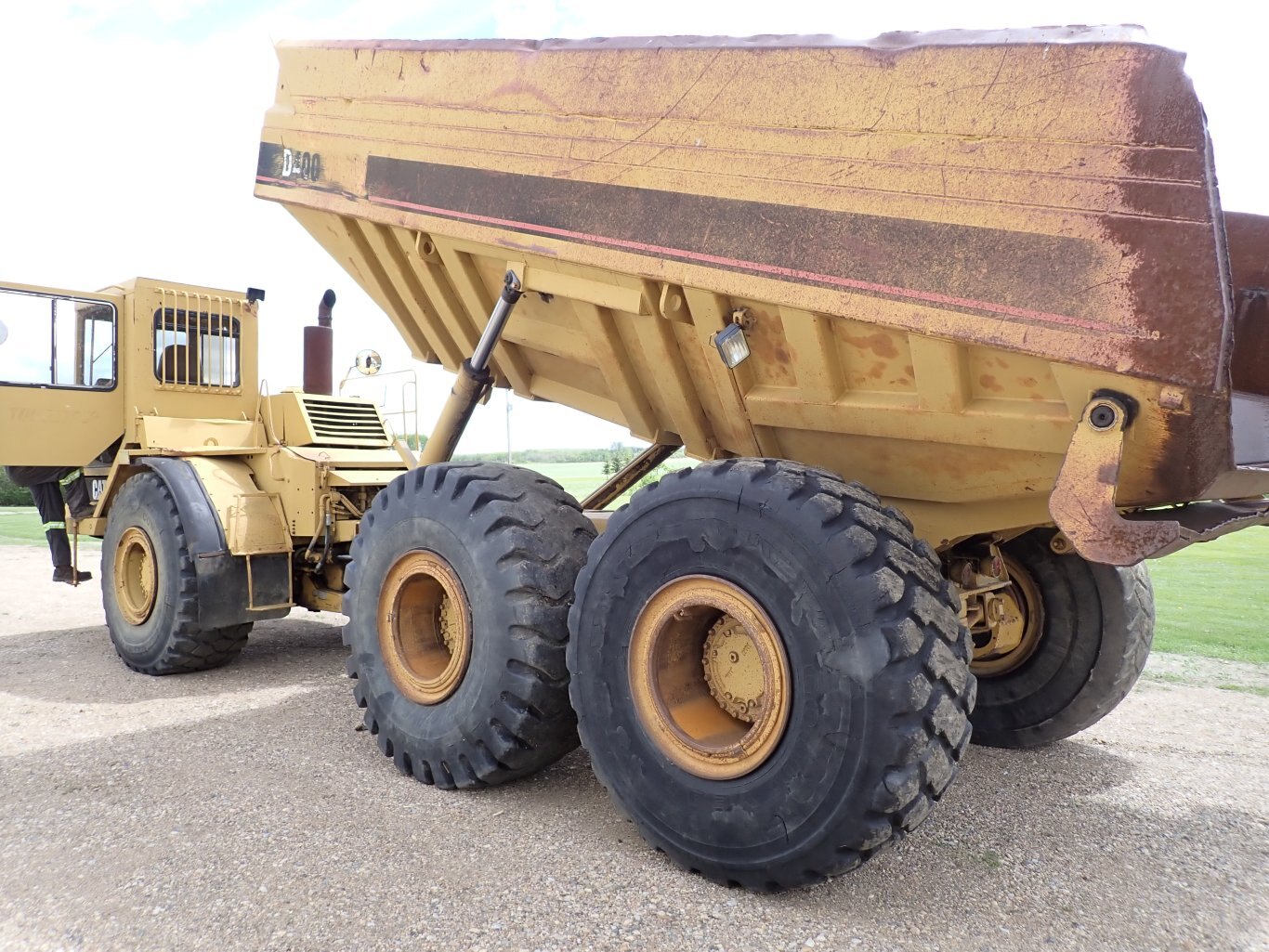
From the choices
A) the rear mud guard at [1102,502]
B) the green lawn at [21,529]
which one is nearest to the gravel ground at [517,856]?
the rear mud guard at [1102,502]

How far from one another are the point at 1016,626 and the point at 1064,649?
0.77 feet

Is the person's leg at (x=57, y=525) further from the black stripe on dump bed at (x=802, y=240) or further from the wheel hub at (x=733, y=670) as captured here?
the wheel hub at (x=733, y=670)

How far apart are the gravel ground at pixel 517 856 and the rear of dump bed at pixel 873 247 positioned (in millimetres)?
1236

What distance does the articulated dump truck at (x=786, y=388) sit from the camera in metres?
2.53

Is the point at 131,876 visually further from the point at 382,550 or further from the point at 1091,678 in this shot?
the point at 1091,678

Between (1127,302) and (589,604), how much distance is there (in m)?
1.93

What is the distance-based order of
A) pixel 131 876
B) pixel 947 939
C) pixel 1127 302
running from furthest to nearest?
pixel 131 876 < pixel 947 939 < pixel 1127 302

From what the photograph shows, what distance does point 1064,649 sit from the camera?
171 inches

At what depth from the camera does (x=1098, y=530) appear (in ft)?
8.24

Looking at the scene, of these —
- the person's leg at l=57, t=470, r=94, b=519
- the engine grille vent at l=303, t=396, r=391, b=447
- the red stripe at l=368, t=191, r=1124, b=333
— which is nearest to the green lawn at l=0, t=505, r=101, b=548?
the person's leg at l=57, t=470, r=94, b=519

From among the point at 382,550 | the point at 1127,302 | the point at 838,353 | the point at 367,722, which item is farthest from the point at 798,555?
the point at 367,722

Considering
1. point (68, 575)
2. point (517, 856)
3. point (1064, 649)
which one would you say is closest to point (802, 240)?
point (517, 856)

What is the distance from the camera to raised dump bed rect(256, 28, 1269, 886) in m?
2.48

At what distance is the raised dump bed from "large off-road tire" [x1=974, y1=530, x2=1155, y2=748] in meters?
0.01
